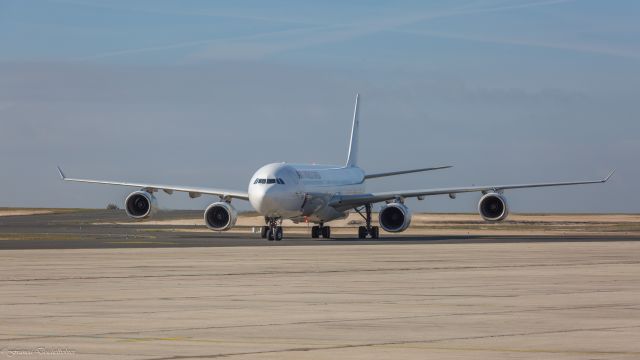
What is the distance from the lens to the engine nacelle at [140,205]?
Answer: 65.6m

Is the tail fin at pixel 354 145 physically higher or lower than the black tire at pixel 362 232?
higher

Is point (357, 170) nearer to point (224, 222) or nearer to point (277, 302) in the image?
point (224, 222)

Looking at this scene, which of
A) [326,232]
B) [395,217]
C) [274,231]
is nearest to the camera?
[274,231]

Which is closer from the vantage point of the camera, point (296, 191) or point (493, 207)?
point (296, 191)

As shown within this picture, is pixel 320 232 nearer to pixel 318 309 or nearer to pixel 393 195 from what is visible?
pixel 393 195

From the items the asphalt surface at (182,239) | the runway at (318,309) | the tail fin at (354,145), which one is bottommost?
the runway at (318,309)

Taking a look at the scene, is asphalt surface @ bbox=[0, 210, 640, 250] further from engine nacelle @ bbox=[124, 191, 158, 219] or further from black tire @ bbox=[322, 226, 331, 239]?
engine nacelle @ bbox=[124, 191, 158, 219]

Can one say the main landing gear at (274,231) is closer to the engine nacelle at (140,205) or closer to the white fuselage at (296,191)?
the white fuselage at (296,191)

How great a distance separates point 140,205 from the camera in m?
66.2

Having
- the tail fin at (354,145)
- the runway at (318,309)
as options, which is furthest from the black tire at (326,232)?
the runway at (318,309)

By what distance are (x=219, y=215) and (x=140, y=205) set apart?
4.76 meters

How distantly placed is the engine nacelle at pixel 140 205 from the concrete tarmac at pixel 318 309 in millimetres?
31445

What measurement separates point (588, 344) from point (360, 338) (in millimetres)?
2611

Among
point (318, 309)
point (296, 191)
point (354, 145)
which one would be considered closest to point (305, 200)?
point (296, 191)
